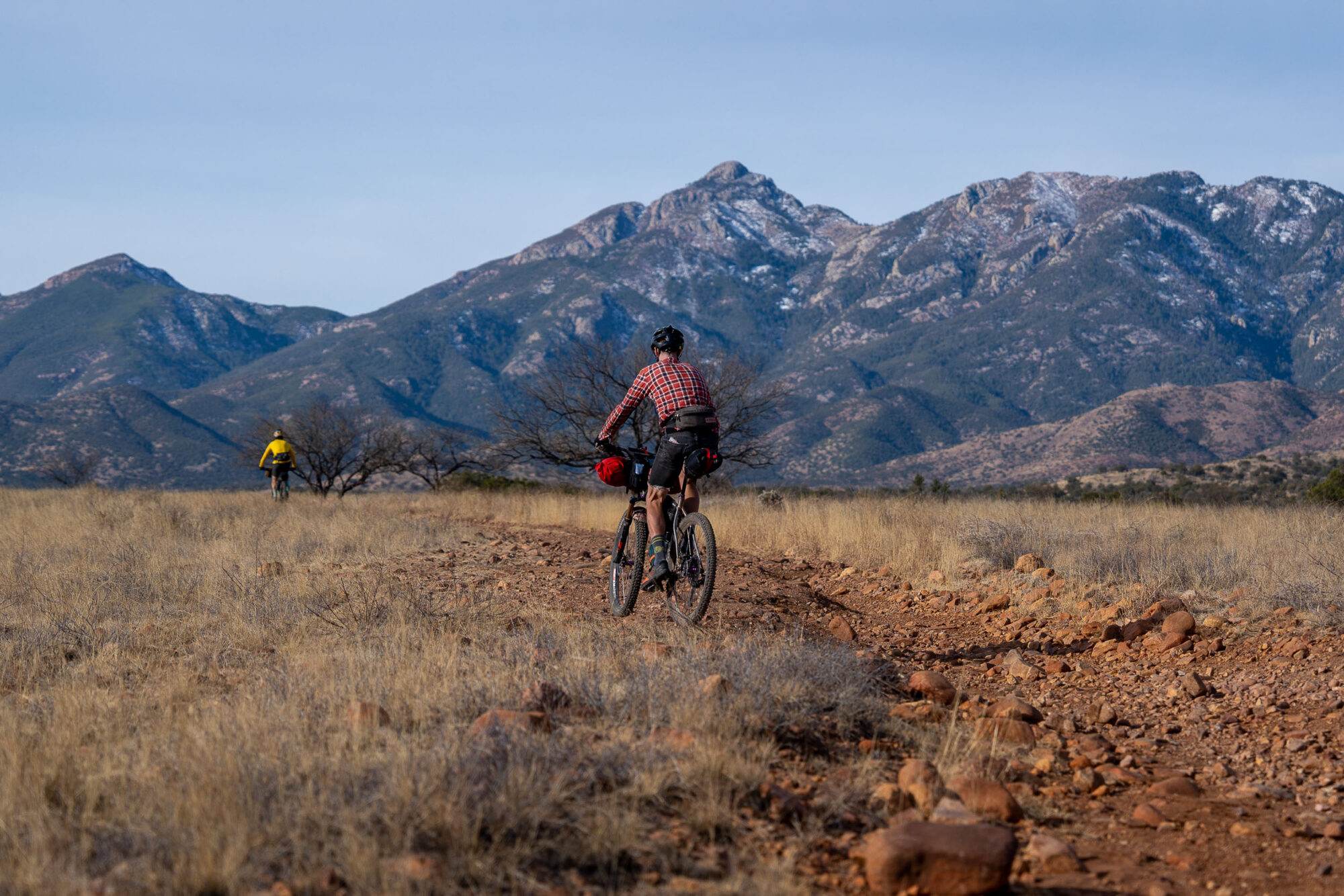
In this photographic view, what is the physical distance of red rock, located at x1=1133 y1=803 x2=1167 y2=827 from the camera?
3970mm

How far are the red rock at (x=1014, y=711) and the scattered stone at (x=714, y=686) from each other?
149cm

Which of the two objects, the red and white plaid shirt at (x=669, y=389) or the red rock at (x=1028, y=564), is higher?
the red and white plaid shirt at (x=669, y=389)

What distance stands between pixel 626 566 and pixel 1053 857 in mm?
4956

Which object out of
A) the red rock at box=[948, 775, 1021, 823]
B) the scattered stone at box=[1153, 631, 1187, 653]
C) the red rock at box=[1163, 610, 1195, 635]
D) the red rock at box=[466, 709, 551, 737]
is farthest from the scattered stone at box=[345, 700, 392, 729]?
the red rock at box=[1163, 610, 1195, 635]

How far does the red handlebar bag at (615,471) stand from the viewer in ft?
25.4

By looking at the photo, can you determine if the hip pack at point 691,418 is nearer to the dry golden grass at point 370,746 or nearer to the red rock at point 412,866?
the dry golden grass at point 370,746

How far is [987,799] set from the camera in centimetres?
395

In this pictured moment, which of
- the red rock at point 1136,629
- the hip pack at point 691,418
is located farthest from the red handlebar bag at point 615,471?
the red rock at point 1136,629

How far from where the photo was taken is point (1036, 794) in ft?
14.1

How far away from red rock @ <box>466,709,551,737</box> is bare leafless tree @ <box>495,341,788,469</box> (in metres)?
23.0

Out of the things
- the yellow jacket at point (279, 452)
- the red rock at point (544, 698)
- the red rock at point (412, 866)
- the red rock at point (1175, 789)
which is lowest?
the red rock at point (1175, 789)

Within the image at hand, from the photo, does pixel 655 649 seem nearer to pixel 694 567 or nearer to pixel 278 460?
pixel 694 567

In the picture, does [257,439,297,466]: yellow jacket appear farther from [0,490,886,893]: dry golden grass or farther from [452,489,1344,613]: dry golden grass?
[0,490,886,893]: dry golden grass

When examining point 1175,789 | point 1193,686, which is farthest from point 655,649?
point 1193,686
